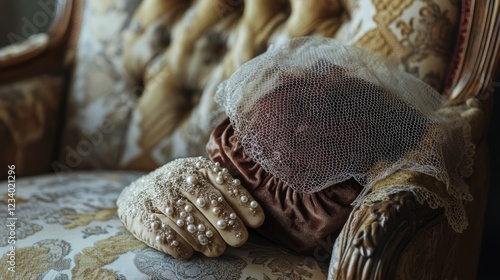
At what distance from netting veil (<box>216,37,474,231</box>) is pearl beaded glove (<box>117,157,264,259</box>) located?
55mm

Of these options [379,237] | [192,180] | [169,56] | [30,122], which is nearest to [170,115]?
[169,56]

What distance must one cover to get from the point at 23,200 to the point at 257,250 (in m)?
0.44

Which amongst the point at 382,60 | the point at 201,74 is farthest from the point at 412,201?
the point at 201,74

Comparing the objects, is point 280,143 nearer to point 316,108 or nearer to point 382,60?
point 316,108

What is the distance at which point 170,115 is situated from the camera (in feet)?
4.28

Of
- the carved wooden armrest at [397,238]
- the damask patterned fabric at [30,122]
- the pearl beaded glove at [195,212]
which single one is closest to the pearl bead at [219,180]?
the pearl beaded glove at [195,212]

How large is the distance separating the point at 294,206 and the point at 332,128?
0.11 meters

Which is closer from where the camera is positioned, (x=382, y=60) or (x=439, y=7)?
(x=382, y=60)

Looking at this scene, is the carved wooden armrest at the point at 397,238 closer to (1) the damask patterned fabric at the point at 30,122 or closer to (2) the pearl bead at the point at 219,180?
(2) the pearl bead at the point at 219,180

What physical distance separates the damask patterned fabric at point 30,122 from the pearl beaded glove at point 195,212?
517mm

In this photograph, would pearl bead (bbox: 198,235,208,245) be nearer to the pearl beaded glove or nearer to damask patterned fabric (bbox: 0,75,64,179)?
the pearl beaded glove

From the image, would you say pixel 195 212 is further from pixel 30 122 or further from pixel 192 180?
pixel 30 122

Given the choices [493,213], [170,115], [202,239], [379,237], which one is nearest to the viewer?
[379,237]

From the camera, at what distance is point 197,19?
1287 mm
